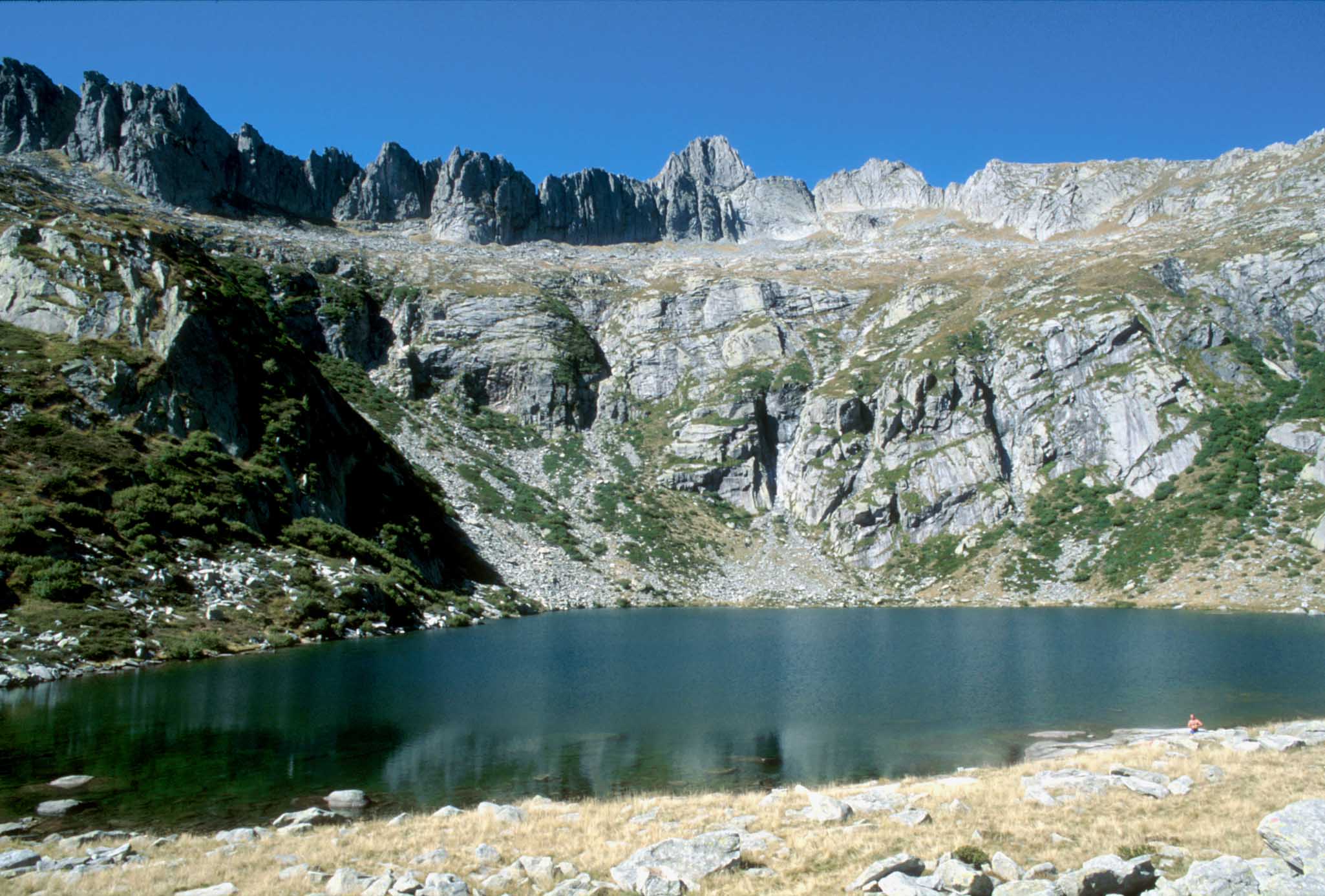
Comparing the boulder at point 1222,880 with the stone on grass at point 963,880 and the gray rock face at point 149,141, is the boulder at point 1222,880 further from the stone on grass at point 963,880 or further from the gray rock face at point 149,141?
the gray rock face at point 149,141

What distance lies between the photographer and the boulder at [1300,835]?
9.91 metres

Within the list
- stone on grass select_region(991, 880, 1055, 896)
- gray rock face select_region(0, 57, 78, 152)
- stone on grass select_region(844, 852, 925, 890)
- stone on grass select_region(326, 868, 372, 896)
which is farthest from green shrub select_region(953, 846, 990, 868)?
gray rock face select_region(0, 57, 78, 152)

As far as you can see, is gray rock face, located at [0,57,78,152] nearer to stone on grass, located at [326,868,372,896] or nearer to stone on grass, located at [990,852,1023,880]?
stone on grass, located at [326,868,372,896]

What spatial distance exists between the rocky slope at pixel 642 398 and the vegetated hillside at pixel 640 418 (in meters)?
0.46

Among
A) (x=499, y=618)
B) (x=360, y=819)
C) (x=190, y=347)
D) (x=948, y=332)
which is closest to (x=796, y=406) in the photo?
(x=948, y=332)

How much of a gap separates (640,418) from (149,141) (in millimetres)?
126992

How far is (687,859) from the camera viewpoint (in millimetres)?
13578

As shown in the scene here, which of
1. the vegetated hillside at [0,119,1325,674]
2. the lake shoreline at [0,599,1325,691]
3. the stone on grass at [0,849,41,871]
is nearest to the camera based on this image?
the stone on grass at [0,849,41,871]

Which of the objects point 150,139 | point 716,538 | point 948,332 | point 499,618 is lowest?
point 499,618

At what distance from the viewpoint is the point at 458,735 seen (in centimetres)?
3083

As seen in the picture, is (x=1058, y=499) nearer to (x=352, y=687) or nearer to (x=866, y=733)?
(x=866, y=733)

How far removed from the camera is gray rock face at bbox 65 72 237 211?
546 feet

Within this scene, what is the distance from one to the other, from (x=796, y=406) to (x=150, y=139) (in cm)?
15376

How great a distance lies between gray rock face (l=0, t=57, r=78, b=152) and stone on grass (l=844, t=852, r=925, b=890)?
21889 centimetres
